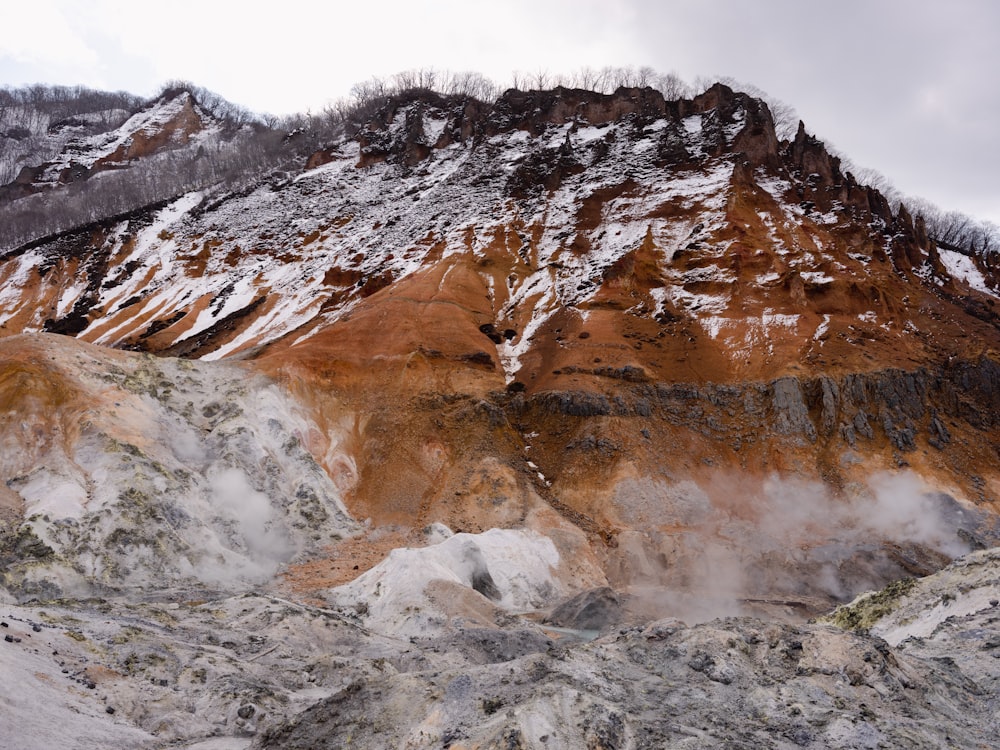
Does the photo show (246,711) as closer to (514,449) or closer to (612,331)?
(514,449)

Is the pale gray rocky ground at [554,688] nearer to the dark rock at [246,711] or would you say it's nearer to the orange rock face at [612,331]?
the dark rock at [246,711]

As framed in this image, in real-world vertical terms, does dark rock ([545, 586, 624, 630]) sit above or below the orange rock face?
below

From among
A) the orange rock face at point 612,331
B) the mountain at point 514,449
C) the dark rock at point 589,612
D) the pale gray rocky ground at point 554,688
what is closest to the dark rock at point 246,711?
the pale gray rocky ground at point 554,688

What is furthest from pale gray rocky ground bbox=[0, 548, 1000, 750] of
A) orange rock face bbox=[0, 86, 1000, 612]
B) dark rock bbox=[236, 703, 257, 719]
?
orange rock face bbox=[0, 86, 1000, 612]

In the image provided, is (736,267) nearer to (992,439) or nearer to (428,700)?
(992,439)

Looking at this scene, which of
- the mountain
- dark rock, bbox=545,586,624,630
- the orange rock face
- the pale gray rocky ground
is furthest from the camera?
the orange rock face

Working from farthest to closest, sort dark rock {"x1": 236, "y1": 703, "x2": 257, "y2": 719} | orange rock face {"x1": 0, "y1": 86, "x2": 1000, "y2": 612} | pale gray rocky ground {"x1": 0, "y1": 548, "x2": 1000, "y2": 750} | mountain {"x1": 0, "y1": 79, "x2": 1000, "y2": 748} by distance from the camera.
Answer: orange rock face {"x1": 0, "y1": 86, "x2": 1000, "y2": 612}
dark rock {"x1": 236, "y1": 703, "x2": 257, "y2": 719}
mountain {"x1": 0, "y1": 79, "x2": 1000, "y2": 748}
pale gray rocky ground {"x1": 0, "y1": 548, "x2": 1000, "y2": 750}

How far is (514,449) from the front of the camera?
3544 cm

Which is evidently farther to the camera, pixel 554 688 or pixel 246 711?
pixel 246 711

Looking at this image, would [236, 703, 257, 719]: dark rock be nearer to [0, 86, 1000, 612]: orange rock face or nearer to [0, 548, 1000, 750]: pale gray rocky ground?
[0, 548, 1000, 750]: pale gray rocky ground

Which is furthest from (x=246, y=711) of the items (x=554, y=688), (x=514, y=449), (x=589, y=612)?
(x=514, y=449)

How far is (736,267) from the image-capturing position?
152ft

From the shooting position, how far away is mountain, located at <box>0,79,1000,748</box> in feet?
29.3

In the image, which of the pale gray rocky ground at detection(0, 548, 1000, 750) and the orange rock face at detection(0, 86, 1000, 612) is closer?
the pale gray rocky ground at detection(0, 548, 1000, 750)
